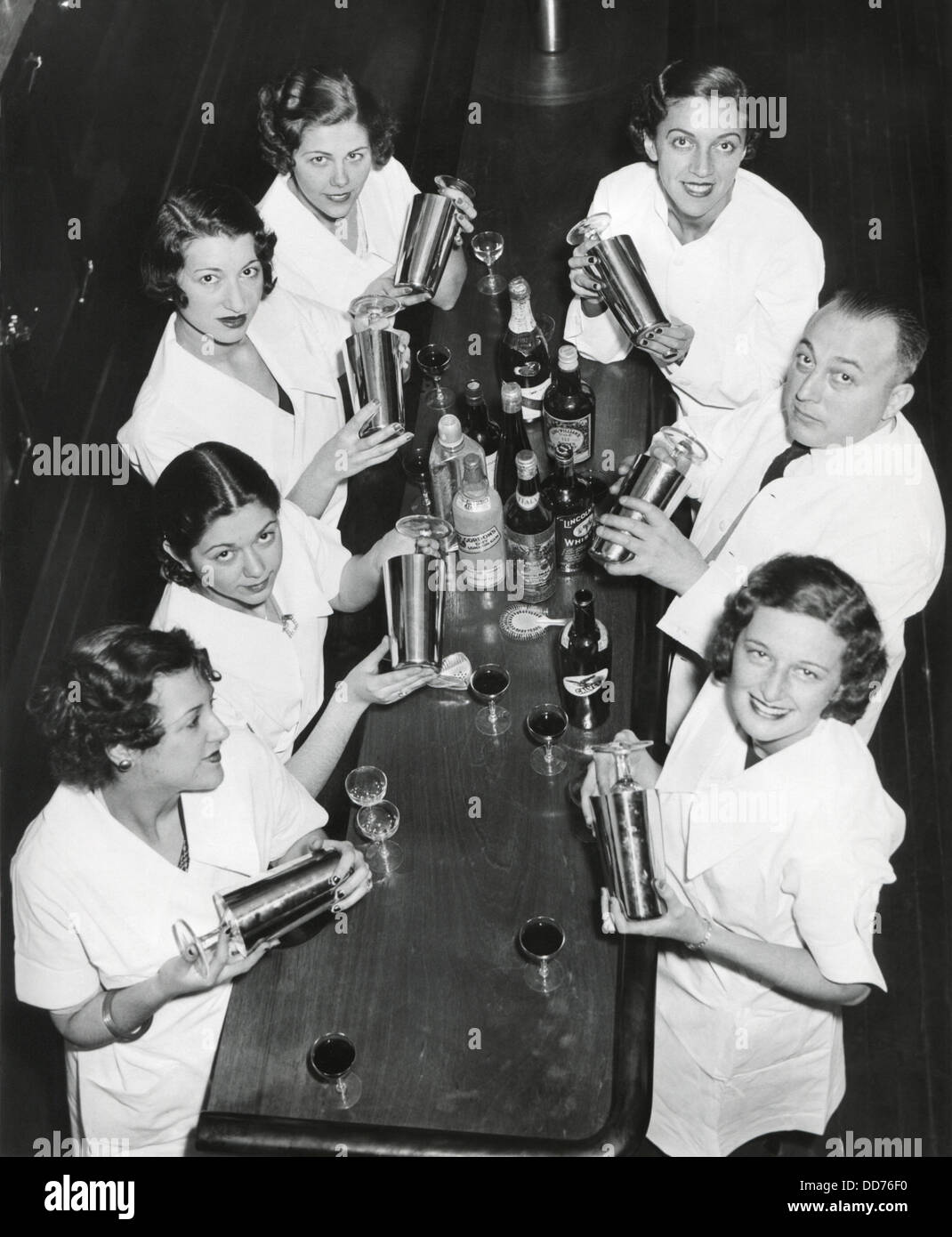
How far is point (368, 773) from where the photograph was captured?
214 cm

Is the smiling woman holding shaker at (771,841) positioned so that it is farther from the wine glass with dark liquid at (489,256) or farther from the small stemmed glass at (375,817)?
the wine glass with dark liquid at (489,256)

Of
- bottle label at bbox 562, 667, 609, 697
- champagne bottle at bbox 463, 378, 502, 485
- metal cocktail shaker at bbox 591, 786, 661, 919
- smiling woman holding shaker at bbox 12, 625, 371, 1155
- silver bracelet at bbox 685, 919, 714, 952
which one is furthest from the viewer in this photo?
champagne bottle at bbox 463, 378, 502, 485

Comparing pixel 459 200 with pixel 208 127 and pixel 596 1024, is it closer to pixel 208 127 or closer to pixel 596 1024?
pixel 208 127

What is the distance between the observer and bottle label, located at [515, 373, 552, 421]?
2.49 metres

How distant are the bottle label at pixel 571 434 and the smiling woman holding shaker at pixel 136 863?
2.84 feet

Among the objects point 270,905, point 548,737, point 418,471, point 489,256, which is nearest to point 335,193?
point 489,256

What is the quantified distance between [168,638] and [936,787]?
7.27 feet

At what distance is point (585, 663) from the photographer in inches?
88.7

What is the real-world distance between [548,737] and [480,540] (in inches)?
16.5

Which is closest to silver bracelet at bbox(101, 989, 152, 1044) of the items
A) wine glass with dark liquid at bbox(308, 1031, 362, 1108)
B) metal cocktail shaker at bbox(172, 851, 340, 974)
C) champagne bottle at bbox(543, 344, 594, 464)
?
metal cocktail shaker at bbox(172, 851, 340, 974)

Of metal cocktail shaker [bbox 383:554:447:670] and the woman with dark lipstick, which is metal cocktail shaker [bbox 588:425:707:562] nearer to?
metal cocktail shaker [bbox 383:554:447:670]

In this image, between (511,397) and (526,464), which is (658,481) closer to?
(526,464)

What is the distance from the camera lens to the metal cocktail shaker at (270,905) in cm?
176

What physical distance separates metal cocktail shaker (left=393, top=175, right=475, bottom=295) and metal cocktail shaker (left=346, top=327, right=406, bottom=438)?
272mm
